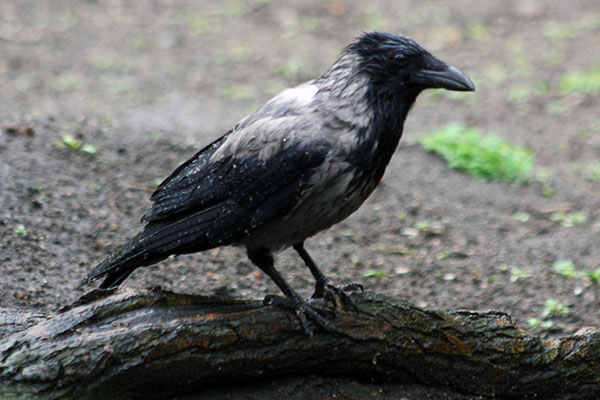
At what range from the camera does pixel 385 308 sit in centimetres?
364

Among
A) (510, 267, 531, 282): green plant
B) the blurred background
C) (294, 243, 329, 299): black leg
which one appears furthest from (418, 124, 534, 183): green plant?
(294, 243, 329, 299): black leg

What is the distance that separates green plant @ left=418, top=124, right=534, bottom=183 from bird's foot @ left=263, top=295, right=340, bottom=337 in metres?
3.78

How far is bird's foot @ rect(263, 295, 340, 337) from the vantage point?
140 inches

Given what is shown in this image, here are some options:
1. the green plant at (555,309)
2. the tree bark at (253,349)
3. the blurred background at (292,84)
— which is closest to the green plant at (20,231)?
the blurred background at (292,84)

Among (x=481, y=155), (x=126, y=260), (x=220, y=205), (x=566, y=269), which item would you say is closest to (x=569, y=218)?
(x=566, y=269)

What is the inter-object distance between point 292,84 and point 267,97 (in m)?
0.48

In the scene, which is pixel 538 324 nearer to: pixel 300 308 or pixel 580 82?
pixel 300 308

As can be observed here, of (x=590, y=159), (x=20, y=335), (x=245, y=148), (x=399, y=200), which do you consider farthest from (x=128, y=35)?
(x=20, y=335)

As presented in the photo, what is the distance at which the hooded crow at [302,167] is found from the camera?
3.64 metres

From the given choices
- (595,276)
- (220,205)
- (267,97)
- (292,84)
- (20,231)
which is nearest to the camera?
(220,205)

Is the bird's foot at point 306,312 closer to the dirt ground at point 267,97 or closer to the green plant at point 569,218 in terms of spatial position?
the dirt ground at point 267,97

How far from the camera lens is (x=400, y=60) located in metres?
3.75

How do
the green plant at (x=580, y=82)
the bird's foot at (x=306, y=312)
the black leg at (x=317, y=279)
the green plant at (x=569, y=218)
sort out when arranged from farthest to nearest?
1. the green plant at (x=580, y=82)
2. the green plant at (x=569, y=218)
3. the black leg at (x=317, y=279)
4. the bird's foot at (x=306, y=312)

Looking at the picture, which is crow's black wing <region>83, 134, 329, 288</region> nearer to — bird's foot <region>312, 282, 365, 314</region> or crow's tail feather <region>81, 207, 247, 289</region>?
crow's tail feather <region>81, 207, 247, 289</region>
